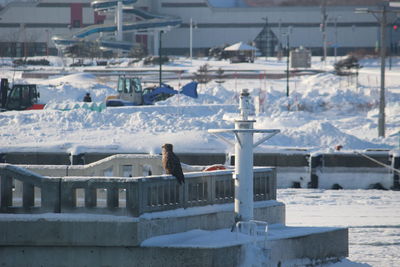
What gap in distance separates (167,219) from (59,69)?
240 ft

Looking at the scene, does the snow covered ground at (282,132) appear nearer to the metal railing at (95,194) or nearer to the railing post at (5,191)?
the metal railing at (95,194)

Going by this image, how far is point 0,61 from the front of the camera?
95250mm

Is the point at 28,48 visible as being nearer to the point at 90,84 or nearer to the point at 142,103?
the point at 90,84

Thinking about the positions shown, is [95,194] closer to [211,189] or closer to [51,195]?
[51,195]

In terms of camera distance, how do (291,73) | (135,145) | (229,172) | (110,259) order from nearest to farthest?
(110,259), (229,172), (135,145), (291,73)

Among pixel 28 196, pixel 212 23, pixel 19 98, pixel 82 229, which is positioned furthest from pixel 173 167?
pixel 212 23

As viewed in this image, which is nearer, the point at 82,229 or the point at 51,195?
the point at 82,229

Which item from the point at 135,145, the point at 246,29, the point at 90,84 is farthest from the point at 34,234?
the point at 246,29

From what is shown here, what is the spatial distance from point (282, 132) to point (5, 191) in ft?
63.5

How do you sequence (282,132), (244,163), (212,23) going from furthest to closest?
(212,23) → (282,132) → (244,163)

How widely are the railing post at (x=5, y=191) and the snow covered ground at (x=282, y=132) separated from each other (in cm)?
316

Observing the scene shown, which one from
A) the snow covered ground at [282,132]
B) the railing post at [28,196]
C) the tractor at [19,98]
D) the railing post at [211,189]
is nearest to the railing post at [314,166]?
the snow covered ground at [282,132]

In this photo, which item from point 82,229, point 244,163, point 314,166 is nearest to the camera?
point 82,229

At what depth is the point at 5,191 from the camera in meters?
14.6
